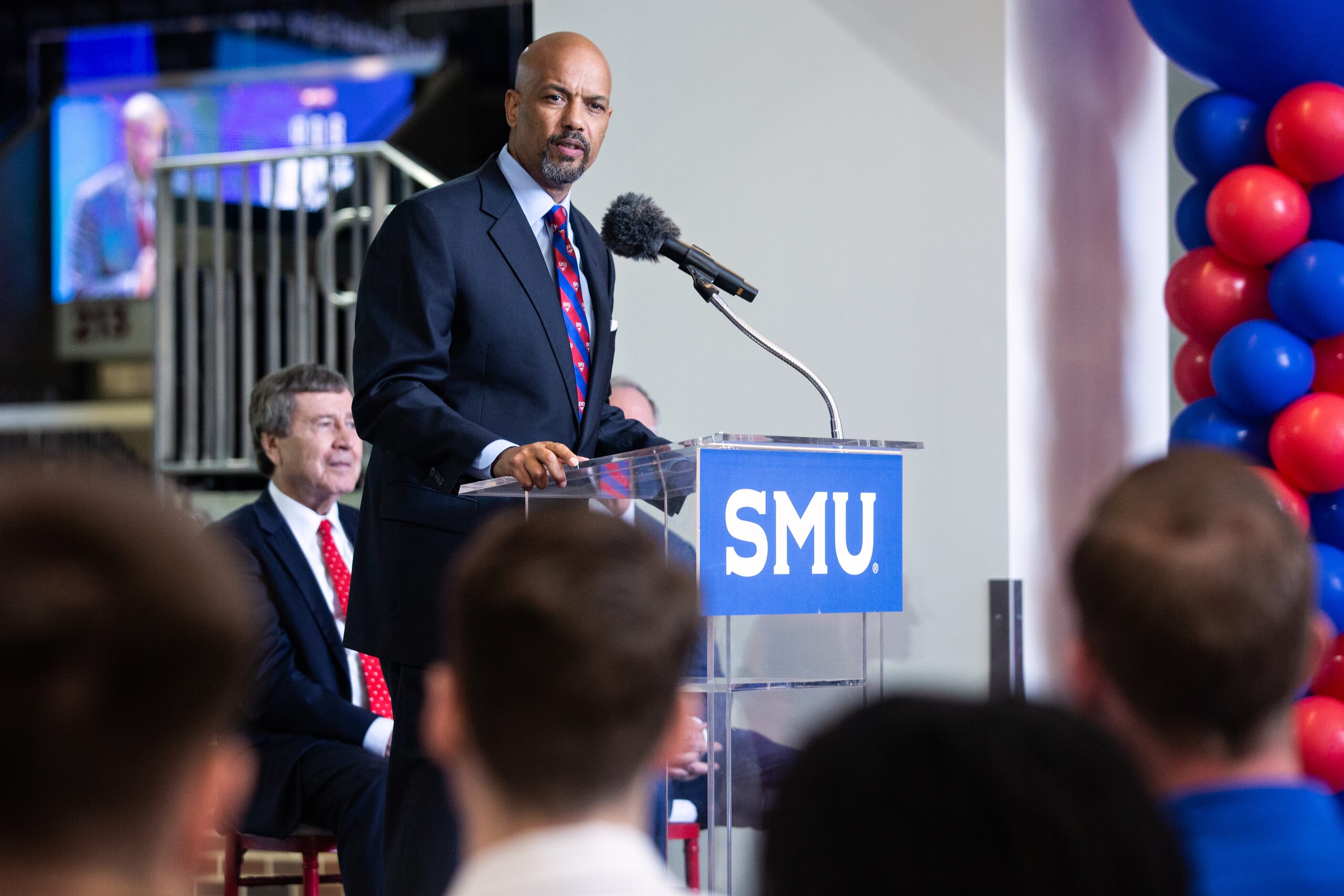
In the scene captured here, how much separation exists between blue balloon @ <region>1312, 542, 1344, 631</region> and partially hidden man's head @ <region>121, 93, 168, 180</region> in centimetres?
→ 617

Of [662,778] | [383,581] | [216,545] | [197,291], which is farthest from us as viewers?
[197,291]

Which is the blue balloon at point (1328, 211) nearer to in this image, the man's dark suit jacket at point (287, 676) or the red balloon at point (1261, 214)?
the red balloon at point (1261, 214)

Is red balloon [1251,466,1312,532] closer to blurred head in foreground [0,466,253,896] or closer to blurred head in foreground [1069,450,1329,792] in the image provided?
blurred head in foreground [1069,450,1329,792]

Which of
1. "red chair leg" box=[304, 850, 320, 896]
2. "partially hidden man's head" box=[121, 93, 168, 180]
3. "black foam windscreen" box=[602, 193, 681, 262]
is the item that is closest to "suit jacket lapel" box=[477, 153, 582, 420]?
"black foam windscreen" box=[602, 193, 681, 262]

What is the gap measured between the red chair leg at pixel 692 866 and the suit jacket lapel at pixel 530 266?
830mm

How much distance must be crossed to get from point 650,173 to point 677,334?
43 centimetres

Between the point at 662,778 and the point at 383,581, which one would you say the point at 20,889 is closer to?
the point at 662,778

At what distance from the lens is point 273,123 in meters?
7.27

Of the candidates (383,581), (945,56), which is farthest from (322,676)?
(945,56)

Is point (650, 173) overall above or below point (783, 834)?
above

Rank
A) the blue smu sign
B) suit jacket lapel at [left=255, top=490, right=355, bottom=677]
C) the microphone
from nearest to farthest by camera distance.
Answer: the blue smu sign
the microphone
suit jacket lapel at [left=255, top=490, right=355, bottom=677]

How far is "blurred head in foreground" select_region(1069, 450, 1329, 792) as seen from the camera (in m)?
0.83

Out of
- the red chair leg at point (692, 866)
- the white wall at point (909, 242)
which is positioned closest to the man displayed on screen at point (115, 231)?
the white wall at point (909, 242)

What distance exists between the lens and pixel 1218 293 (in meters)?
3.01
